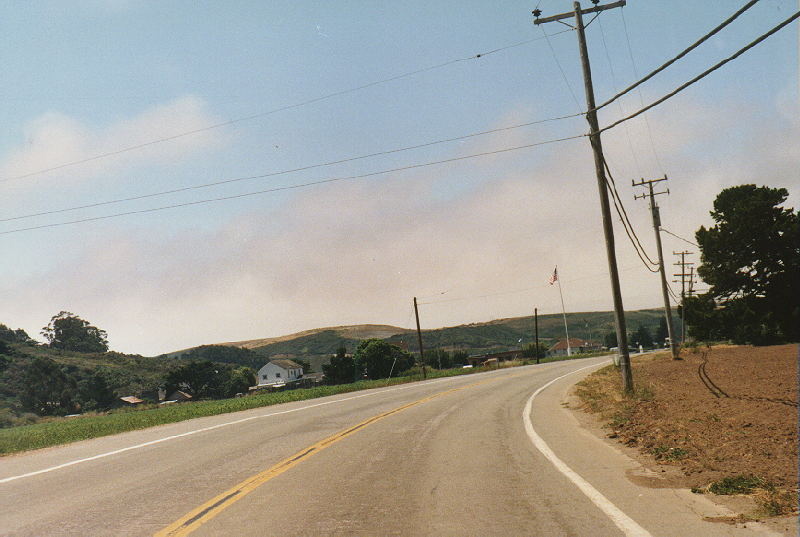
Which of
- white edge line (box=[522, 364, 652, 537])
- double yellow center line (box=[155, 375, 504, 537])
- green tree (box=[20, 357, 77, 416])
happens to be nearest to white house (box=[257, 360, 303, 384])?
green tree (box=[20, 357, 77, 416])

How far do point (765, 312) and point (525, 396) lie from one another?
27899 mm

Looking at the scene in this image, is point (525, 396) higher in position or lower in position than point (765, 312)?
lower

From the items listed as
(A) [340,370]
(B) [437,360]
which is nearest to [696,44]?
(A) [340,370]

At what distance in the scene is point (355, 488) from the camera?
7051 mm

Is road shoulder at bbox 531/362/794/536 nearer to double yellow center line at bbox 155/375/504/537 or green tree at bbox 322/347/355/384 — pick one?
double yellow center line at bbox 155/375/504/537

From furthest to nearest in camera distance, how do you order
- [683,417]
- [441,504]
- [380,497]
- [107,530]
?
[683,417], [380,497], [441,504], [107,530]

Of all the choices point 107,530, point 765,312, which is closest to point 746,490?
point 107,530

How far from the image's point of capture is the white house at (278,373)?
119062mm

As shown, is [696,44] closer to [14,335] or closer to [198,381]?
[198,381]

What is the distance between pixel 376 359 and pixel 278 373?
4160cm

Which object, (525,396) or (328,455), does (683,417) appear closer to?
(328,455)

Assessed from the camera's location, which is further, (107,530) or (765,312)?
(765,312)

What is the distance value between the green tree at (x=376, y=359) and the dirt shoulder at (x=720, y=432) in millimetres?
68320

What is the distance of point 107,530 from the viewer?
5.68 meters
